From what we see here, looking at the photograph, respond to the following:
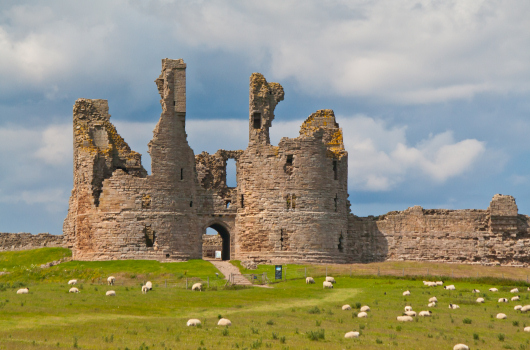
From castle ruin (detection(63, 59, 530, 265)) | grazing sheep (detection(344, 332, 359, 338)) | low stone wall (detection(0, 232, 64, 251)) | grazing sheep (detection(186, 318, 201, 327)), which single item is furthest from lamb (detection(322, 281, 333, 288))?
low stone wall (detection(0, 232, 64, 251))

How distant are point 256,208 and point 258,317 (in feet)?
75.1

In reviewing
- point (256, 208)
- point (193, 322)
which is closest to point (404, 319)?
point (193, 322)

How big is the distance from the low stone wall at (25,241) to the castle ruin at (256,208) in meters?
9.44

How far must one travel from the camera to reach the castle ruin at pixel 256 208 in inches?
2224

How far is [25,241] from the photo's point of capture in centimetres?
7181

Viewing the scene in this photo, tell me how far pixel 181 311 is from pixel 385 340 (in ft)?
34.9

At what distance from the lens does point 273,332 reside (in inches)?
1183

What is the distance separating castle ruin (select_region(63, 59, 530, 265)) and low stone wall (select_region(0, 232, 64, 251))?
9.44 meters

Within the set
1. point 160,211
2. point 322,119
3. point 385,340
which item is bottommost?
point 385,340

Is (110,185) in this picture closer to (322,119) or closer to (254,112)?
(254,112)

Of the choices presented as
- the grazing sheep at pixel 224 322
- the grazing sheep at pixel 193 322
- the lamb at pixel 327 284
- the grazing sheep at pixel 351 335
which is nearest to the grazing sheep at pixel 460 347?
the grazing sheep at pixel 351 335

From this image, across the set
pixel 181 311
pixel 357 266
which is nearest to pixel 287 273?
pixel 357 266

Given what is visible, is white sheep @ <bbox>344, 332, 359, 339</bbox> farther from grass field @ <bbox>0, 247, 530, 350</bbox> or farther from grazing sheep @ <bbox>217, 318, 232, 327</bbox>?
grazing sheep @ <bbox>217, 318, 232, 327</bbox>

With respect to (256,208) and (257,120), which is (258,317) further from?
(257,120)
